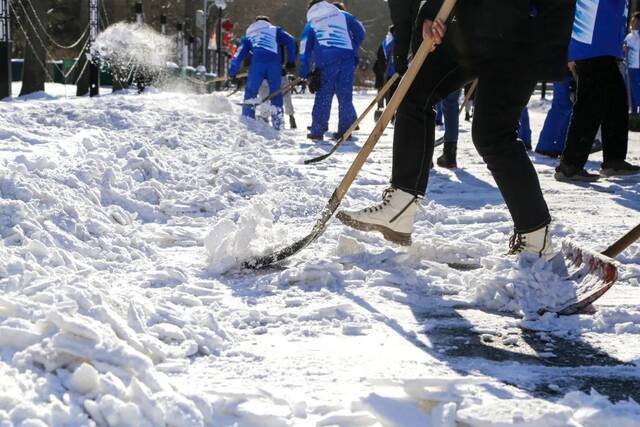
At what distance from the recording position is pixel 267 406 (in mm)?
2115

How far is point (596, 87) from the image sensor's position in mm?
6594

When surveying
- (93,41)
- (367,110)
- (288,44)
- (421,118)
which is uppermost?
(288,44)

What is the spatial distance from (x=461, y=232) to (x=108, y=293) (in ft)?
7.65

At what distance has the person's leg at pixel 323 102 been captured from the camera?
11.3 m

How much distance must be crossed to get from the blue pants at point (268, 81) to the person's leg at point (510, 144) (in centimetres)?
945

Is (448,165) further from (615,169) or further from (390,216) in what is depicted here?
(390,216)

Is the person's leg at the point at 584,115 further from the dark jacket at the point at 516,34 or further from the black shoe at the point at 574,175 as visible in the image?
the dark jacket at the point at 516,34

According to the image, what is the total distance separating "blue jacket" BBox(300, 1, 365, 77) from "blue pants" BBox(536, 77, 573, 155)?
11.6 feet

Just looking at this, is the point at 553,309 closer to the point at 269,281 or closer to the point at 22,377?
the point at 269,281

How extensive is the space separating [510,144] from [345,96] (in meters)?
8.25

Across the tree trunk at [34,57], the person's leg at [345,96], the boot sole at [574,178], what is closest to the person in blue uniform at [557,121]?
the boot sole at [574,178]

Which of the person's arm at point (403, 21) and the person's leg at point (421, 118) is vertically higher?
the person's arm at point (403, 21)

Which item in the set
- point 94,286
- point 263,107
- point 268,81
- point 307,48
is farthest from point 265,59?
point 94,286

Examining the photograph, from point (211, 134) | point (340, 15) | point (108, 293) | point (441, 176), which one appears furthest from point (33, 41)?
point (108, 293)
